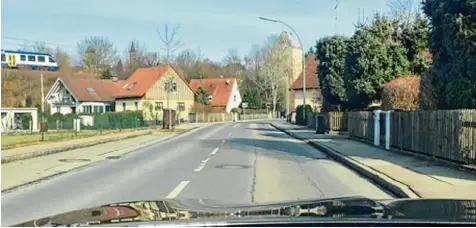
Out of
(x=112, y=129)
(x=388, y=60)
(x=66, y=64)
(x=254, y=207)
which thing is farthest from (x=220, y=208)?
(x=66, y=64)

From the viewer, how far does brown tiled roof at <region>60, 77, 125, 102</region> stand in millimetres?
83500

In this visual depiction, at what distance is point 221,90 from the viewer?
4309 inches

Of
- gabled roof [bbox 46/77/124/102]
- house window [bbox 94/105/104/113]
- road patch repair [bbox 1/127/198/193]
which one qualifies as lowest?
road patch repair [bbox 1/127/198/193]

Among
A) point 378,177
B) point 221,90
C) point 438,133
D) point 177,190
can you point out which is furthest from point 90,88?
point 177,190

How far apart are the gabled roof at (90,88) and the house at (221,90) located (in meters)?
21.2

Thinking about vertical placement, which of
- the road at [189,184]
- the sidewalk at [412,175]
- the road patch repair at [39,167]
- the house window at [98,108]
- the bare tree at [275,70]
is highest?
the bare tree at [275,70]

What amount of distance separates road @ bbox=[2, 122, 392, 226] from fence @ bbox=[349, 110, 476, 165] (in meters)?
2.45

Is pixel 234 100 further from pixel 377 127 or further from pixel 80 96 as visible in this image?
pixel 377 127

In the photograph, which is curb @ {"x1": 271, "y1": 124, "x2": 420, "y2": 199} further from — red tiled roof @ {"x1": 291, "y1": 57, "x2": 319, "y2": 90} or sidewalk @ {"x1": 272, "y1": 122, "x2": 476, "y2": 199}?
red tiled roof @ {"x1": 291, "y1": 57, "x2": 319, "y2": 90}

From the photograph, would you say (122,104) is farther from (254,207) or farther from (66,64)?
(254,207)

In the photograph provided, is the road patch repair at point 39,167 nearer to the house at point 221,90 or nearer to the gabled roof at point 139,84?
the gabled roof at point 139,84

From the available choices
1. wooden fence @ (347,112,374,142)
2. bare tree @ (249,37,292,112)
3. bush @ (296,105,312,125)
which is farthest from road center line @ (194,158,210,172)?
bare tree @ (249,37,292,112)

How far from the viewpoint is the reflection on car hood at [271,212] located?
11.9 ft

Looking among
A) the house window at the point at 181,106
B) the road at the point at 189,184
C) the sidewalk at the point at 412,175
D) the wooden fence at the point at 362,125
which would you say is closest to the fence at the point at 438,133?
the sidewalk at the point at 412,175
